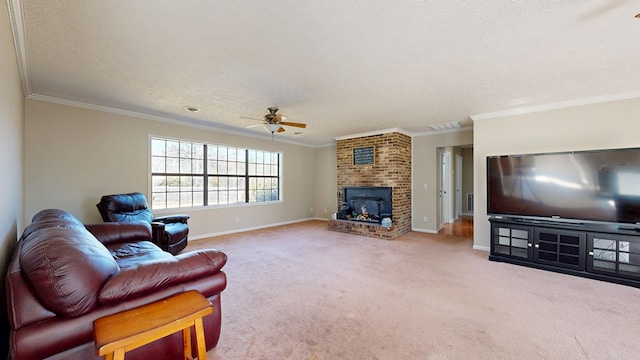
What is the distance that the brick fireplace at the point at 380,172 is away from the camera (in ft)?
19.1

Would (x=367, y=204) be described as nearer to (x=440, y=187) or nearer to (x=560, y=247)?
(x=440, y=187)

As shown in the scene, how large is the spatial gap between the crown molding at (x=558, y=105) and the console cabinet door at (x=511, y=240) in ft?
5.91

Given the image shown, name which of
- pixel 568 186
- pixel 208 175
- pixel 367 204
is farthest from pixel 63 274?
pixel 367 204

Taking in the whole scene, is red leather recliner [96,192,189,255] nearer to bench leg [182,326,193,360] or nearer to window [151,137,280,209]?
window [151,137,280,209]

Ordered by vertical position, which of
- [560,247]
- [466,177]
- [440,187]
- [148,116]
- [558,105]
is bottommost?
[560,247]

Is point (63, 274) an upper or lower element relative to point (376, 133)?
lower

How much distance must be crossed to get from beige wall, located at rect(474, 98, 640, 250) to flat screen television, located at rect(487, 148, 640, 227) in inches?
14.1

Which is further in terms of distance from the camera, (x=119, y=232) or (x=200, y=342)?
(x=119, y=232)

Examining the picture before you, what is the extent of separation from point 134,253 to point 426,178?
18.9 ft

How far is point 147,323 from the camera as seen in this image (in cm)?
126

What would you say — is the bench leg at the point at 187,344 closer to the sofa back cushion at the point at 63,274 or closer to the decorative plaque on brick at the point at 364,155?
the sofa back cushion at the point at 63,274

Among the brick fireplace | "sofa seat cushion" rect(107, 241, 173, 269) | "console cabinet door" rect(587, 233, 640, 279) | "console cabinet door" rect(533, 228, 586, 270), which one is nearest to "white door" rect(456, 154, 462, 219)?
the brick fireplace

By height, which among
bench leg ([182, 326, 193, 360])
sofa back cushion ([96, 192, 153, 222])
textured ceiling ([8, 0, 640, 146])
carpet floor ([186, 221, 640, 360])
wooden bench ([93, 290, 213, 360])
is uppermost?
textured ceiling ([8, 0, 640, 146])

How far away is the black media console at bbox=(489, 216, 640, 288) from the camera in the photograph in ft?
10.2
